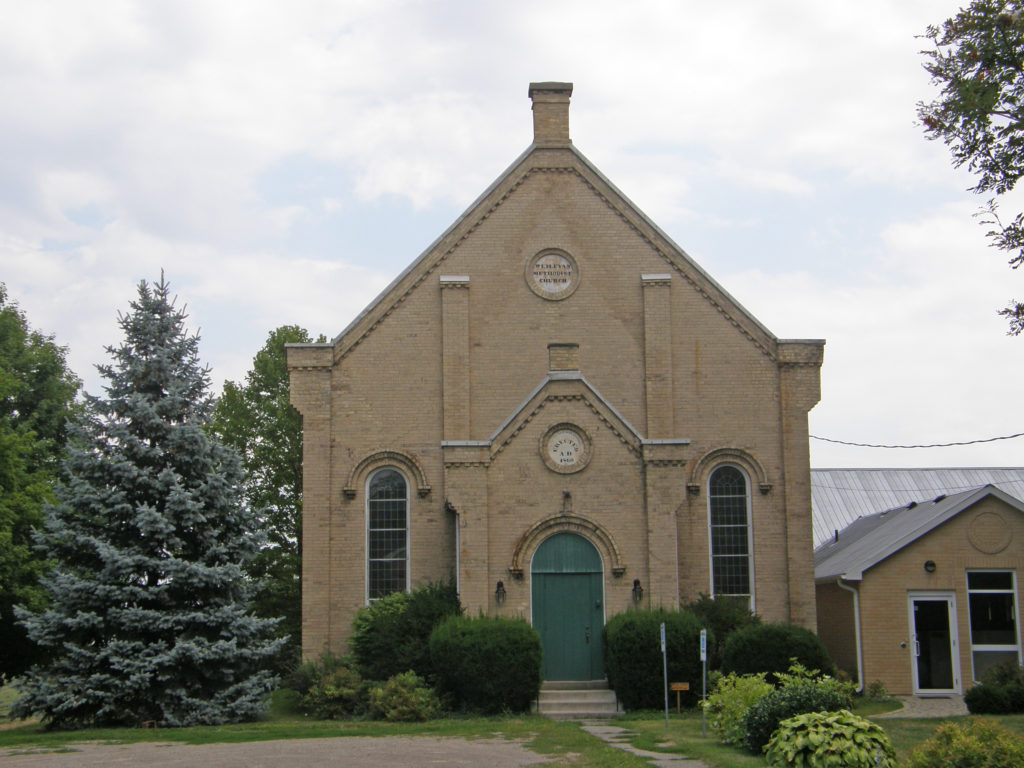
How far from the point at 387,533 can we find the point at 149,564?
6085mm

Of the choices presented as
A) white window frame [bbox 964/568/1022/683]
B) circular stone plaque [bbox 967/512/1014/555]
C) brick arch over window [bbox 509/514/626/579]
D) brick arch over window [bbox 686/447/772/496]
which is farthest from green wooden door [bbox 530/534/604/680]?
circular stone plaque [bbox 967/512/1014/555]

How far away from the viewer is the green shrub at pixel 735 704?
16.3 meters

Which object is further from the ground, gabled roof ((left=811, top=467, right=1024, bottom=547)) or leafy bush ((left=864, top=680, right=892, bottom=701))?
gabled roof ((left=811, top=467, right=1024, bottom=547))

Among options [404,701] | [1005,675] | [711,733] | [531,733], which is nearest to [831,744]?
[711,733]

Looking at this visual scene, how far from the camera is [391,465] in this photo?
83.8 feet

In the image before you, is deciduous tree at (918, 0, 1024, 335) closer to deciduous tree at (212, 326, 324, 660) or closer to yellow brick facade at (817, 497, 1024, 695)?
yellow brick facade at (817, 497, 1024, 695)

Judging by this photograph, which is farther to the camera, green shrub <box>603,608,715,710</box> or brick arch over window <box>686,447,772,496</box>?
Answer: brick arch over window <box>686,447,772,496</box>

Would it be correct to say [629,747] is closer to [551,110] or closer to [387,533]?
[387,533]

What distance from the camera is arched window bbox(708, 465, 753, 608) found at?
2542 cm

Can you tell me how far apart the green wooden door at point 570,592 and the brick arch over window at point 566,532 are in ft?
0.52

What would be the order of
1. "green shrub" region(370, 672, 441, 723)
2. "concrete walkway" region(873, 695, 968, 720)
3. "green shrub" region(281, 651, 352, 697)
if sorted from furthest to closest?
"green shrub" region(281, 651, 352, 697), "green shrub" region(370, 672, 441, 723), "concrete walkway" region(873, 695, 968, 720)

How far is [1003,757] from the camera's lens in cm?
1123

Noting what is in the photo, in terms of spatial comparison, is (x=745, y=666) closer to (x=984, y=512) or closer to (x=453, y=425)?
(x=984, y=512)

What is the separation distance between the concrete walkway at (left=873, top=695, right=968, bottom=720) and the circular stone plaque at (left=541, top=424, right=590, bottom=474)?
764 cm
